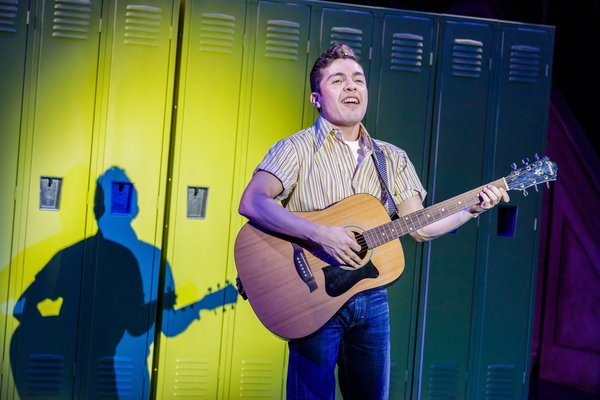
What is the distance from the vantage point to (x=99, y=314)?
147 inches

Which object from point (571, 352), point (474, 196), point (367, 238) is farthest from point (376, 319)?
point (571, 352)

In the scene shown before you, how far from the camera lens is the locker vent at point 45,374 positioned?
370 cm

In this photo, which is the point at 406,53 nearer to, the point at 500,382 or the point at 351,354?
the point at 500,382

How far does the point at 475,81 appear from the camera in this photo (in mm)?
4055

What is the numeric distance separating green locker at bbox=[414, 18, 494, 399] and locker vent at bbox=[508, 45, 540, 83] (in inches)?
5.4

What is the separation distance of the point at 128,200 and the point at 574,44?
3559 mm

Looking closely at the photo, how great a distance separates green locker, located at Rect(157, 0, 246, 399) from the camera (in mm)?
3779

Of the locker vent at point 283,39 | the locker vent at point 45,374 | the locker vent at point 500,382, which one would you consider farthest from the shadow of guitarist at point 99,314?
the locker vent at point 500,382

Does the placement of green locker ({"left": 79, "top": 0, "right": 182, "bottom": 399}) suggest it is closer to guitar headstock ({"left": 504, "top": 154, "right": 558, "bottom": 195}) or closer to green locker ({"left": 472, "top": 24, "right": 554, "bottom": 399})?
green locker ({"left": 472, "top": 24, "right": 554, "bottom": 399})

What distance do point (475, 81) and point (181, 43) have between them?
161 cm

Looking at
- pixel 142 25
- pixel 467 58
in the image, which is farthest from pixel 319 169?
pixel 467 58

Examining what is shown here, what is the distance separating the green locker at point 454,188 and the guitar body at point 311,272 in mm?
1652

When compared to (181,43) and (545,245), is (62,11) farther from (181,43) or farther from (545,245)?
(545,245)

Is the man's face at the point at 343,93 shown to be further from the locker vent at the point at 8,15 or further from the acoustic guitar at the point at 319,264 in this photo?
the locker vent at the point at 8,15
